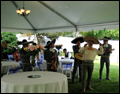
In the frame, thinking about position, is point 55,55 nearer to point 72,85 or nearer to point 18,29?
point 72,85

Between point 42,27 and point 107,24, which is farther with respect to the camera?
point 42,27

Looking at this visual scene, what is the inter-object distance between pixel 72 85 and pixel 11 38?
880cm

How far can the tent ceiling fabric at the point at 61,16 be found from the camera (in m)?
6.16

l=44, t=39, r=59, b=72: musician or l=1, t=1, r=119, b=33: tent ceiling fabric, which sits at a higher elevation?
l=1, t=1, r=119, b=33: tent ceiling fabric

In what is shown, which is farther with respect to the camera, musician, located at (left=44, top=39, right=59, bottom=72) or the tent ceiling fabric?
the tent ceiling fabric

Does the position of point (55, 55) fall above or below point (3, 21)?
below

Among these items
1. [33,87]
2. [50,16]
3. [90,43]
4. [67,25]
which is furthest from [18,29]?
[33,87]

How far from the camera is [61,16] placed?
26.1 feet

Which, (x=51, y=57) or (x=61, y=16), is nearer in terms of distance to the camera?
(x=51, y=57)

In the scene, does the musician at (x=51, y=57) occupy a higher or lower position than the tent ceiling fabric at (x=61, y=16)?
lower

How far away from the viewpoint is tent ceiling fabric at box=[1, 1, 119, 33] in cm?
616

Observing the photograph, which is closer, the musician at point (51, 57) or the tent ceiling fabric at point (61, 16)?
the musician at point (51, 57)

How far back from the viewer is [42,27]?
9609mm

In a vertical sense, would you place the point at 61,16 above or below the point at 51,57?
above
